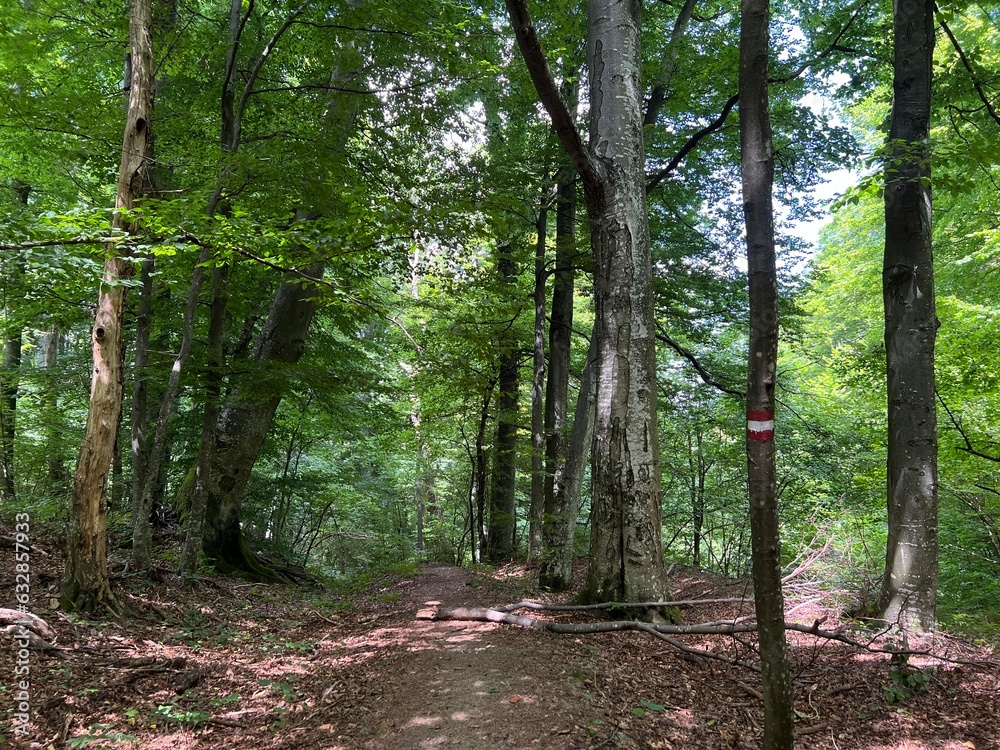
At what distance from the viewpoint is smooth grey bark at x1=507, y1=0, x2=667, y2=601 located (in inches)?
201

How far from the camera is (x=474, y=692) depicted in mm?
3908

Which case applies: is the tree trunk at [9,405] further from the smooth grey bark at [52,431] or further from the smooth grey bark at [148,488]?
the smooth grey bark at [148,488]

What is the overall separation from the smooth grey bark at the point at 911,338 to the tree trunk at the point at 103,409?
7.25m

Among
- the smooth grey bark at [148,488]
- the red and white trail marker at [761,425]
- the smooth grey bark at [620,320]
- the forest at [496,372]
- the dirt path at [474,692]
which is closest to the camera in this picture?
the red and white trail marker at [761,425]

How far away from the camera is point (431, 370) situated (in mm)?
8422

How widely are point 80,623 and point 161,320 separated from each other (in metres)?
6.30

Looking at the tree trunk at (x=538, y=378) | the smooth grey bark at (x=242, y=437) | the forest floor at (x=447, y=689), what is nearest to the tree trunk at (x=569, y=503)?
the tree trunk at (x=538, y=378)

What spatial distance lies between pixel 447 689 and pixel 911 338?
5.59 m

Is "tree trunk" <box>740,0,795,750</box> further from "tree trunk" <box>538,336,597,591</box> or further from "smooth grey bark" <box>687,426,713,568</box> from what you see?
"smooth grey bark" <box>687,426,713,568</box>

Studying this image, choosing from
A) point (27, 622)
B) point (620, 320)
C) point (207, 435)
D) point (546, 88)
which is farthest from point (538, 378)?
point (27, 622)

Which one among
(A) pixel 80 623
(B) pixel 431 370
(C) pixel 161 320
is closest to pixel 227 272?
(C) pixel 161 320

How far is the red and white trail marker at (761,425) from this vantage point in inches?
101

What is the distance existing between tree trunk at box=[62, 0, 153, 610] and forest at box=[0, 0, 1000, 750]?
1.2 inches

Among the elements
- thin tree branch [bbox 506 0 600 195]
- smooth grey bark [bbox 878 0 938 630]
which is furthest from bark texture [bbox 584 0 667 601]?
smooth grey bark [bbox 878 0 938 630]
